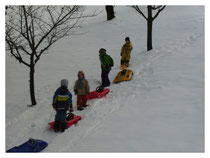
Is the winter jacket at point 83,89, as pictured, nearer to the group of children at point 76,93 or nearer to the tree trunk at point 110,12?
the group of children at point 76,93

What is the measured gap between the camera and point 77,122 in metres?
7.59

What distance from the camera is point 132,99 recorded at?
795 centimetres

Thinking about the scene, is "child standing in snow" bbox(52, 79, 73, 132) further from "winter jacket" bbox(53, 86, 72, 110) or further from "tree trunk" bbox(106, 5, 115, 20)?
"tree trunk" bbox(106, 5, 115, 20)

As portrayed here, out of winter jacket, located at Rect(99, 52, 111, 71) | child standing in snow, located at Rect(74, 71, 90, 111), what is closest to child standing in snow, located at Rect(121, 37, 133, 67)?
winter jacket, located at Rect(99, 52, 111, 71)

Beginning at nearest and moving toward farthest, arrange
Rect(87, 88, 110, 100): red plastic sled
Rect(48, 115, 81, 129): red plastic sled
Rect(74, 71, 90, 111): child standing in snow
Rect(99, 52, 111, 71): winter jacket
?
Rect(48, 115, 81, 129): red plastic sled
Rect(74, 71, 90, 111): child standing in snow
Rect(87, 88, 110, 100): red plastic sled
Rect(99, 52, 111, 71): winter jacket

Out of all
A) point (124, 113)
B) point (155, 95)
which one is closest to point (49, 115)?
point (124, 113)

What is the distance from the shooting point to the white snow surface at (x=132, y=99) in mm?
5879

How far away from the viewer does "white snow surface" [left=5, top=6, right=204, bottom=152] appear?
5.88 metres

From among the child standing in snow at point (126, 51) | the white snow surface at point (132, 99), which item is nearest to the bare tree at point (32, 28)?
the white snow surface at point (132, 99)

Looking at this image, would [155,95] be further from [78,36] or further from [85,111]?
[78,36]

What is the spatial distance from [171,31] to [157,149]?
452 inches

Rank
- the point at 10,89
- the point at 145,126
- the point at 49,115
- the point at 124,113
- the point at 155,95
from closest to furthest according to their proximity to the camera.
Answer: the point at 145,126
the point at 124,113
the point at 155,95
the point at 49,115
the point at 10,89

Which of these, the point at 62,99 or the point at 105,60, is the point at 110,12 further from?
the point at 62,99

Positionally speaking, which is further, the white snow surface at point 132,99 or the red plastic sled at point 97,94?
the red plastic sled at point 97,94
